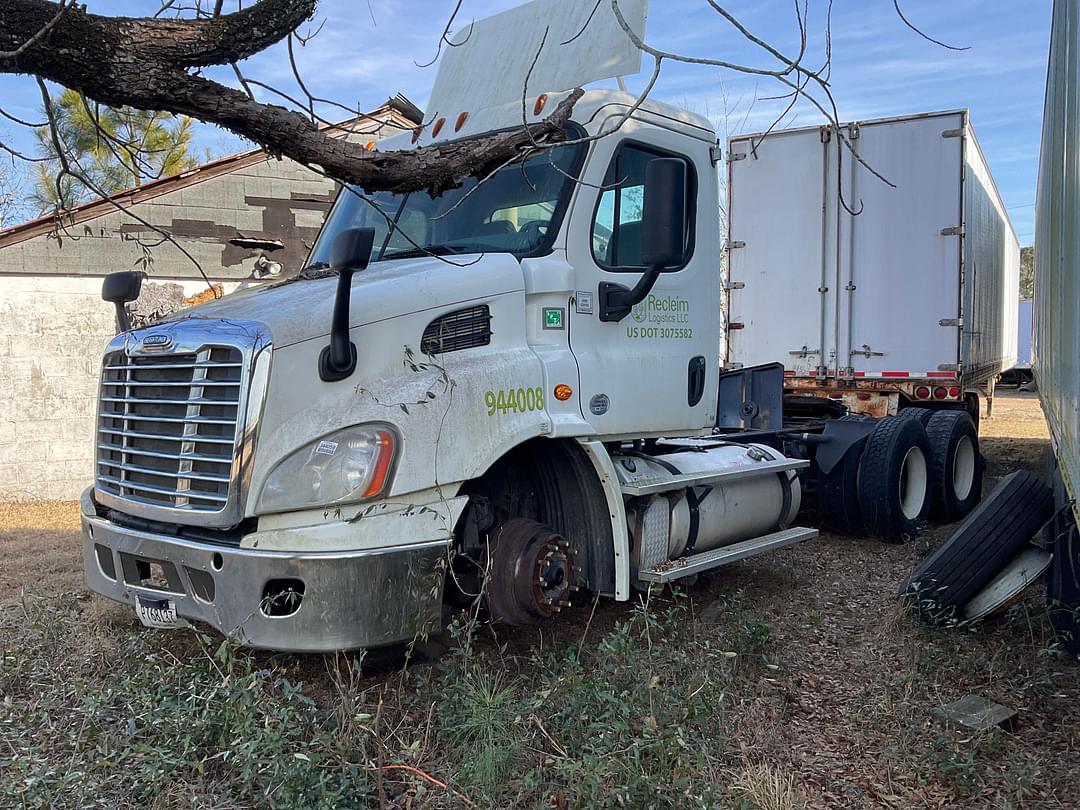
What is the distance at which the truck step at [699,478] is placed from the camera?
4617 millimetres

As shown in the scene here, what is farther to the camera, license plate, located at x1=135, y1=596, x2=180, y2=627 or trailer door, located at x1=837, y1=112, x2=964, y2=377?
trailer door, located at x1=837, y1=112, x2=964, y2=377

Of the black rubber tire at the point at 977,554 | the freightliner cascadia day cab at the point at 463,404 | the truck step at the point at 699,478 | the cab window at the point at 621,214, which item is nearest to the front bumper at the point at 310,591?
the freightliner cascadia day cab at the point at 463,404

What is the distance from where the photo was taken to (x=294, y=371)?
3.62m

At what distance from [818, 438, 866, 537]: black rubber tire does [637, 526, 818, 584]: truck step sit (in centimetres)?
144

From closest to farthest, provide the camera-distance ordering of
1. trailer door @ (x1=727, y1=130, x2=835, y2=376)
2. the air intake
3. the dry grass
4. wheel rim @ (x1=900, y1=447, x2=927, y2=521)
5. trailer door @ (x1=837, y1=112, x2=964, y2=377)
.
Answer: the dry grass → the air intake → wheel rim @ (x1=900, y1=447, x2=927, y2=521) → trailer door @ (x1=837, y1=112, x2=964, y2=377) → trailer door @ (x1=727, y1=130, x2=835, y2=376)

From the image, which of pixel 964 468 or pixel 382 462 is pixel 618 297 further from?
pixel 964 468

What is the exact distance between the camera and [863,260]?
920 centimetres

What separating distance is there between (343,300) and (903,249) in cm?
701

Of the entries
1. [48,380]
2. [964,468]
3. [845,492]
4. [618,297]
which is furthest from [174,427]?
[48,380]

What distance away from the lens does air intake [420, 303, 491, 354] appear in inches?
158

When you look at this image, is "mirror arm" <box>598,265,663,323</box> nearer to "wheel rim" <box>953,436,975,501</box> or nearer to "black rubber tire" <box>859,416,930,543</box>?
"black rubber tire" <box>859,416,930,543</box>

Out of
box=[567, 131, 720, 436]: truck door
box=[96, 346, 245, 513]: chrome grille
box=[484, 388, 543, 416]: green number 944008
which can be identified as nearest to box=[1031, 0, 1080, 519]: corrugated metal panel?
box=[567, 131, 720, 436]: truck door

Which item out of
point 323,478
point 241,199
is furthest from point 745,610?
point 241,199

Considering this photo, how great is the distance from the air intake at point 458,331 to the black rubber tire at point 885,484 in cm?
413
